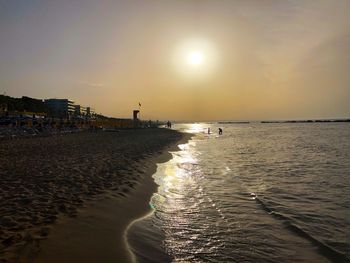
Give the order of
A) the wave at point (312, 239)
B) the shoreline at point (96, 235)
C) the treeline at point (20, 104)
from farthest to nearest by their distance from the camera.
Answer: the treeline at point (20, 104) < the wave at point (312, 239) < the shoreline at point (96, 235)

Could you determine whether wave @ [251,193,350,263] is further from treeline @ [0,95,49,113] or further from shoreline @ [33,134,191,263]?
treeline @ [0,95,49,113]

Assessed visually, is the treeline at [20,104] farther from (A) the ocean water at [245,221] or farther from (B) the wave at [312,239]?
(B) the wave at [312,239]

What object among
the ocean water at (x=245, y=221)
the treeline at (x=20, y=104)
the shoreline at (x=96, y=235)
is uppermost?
the treeline at (x=20, y=104)

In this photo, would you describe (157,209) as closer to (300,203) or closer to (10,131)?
(300,203)

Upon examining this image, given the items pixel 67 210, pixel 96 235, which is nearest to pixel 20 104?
pixel 67 210

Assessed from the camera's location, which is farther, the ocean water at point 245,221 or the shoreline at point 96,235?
the ocean water at point 245,221

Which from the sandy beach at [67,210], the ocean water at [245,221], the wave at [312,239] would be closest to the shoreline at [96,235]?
the sandy beach at [67,210]

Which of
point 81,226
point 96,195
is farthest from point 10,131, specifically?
point 81,226

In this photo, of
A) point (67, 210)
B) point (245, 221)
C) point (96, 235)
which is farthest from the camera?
point (245, 221)

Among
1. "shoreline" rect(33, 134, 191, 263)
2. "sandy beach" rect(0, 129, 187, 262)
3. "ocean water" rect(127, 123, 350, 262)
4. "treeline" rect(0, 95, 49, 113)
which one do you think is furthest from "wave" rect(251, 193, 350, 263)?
"treeline" rect(0, 95, 49, 113)

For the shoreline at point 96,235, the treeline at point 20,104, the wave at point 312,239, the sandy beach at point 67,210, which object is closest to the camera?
the shoreline at point 96,235

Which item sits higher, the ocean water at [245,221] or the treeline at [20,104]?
the treeline at [20,104]

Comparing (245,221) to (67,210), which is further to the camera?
(245,221)

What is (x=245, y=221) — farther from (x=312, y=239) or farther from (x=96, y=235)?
(x=96, y=235)
